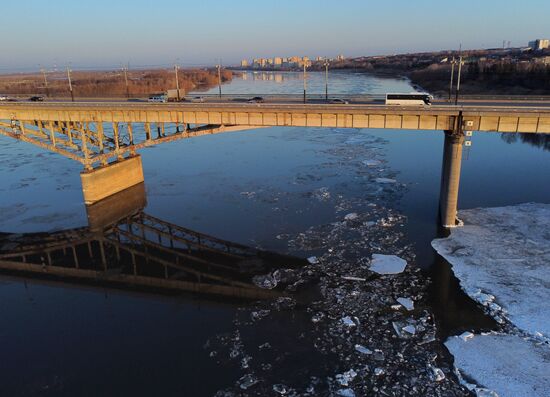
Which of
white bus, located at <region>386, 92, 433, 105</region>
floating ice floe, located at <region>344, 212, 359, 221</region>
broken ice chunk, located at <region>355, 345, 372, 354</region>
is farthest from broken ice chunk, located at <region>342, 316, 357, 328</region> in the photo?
white bus, located at <region>386, 92, 433, 105</region>

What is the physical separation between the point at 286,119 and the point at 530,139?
46699 millimetres

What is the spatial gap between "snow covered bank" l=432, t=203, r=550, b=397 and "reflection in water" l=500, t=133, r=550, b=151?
31.6 metres

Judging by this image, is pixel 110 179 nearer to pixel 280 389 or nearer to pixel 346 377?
pixel 280 389

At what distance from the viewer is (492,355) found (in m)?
17.0

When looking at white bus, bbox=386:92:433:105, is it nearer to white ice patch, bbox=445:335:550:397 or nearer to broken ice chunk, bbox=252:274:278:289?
broken ice chunk, bbox=252:274:278:289

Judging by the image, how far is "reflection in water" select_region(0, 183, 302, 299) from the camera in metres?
24.0

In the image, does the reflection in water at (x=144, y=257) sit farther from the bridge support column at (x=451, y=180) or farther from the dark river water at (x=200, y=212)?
the bridge support column at (x=451, y=180)

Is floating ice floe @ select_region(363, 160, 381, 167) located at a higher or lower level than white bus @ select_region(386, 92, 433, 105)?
lower

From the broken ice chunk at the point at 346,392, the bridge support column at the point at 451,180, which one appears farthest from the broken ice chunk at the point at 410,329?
the bridge support column at the point at 451,180

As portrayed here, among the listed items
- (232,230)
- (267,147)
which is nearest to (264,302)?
(232,230)

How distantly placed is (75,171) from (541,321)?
45.1 m

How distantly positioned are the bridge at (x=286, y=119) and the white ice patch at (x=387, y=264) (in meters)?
6.94

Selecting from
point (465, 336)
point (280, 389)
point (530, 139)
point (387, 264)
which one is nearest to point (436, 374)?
point (465, 336)

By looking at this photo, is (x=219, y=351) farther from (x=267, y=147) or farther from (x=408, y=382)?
(x=267, y=147)
